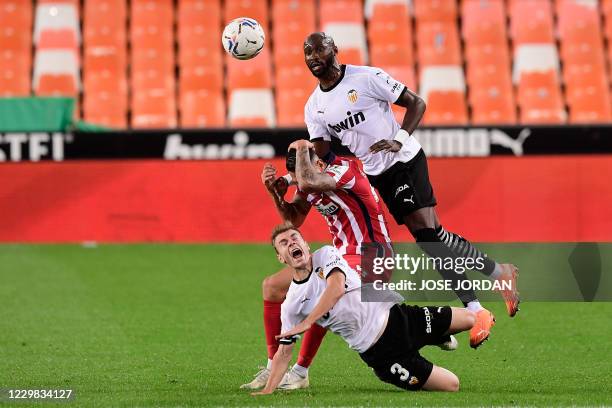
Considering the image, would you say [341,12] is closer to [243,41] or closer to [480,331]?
[243,41]

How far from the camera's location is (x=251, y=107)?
52.6 feet

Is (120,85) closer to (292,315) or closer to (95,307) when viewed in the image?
(95,307)

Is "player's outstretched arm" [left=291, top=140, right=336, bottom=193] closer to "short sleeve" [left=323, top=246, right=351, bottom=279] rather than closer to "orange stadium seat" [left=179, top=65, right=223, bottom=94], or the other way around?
"short sleeve" [left=323, top=246, right=351, bottom=279]

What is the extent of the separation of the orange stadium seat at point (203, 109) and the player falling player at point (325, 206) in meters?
→ 8.59

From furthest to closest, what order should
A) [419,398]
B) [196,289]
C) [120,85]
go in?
[120,85] < [196,289] < [419,398]

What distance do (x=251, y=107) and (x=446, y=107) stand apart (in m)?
2.50

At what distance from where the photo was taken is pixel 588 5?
1700 centimetres

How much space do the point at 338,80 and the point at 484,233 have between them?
635 centimetres

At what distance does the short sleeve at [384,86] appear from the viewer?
7.86 metres

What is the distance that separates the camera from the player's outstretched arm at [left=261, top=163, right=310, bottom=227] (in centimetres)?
738

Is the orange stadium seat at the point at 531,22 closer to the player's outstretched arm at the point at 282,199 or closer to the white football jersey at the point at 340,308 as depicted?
the player's outstretched arm at the point at 282,199

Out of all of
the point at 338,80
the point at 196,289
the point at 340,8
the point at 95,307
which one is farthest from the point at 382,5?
the point at 338,80

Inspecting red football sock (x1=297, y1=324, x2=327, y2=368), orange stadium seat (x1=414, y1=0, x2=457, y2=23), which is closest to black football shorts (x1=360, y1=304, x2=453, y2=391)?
red football sock (x1=297, y1=324, x2=327, y2=368)

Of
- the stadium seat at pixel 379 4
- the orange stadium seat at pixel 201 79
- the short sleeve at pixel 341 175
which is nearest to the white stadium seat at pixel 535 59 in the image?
the stadium seat at pixel 379 4
